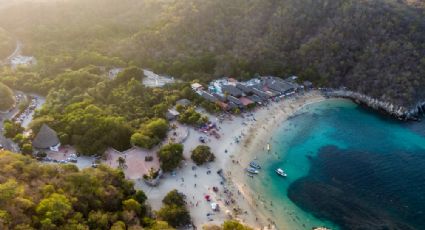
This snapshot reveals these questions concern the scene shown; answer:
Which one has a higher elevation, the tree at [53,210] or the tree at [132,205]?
the tree at [53,210]

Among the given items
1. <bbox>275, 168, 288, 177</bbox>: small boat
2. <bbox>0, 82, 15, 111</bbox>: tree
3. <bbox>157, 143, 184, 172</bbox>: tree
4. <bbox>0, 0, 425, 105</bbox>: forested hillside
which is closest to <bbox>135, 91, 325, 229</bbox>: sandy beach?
<bbox>157, 143, 184, 172</bbox>: tree

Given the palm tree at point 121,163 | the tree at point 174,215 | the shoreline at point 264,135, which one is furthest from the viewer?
the palm tree at point 121,163

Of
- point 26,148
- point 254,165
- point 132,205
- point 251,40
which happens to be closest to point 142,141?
point 132,205

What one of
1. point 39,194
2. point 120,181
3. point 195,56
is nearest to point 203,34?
point 195,56

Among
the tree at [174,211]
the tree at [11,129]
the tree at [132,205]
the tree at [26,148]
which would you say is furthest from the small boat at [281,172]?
the tree at [11,129]

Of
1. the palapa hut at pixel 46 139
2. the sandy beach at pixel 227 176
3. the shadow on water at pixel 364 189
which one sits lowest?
the sandy beach at pixel 227 176

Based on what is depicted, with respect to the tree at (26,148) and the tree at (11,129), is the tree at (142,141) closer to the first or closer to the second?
the tree at (26,148)
